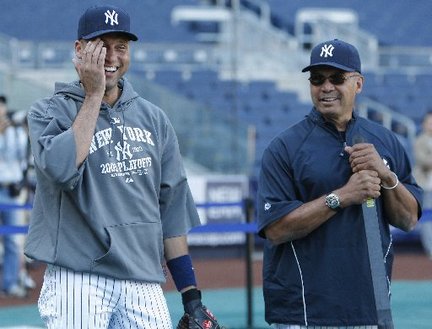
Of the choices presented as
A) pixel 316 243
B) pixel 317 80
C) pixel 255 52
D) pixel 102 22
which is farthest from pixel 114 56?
pixel 255 52

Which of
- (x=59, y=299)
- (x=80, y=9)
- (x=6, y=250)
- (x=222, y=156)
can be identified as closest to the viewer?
(x=59, y=299)

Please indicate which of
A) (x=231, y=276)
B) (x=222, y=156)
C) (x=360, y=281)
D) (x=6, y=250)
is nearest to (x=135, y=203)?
(x=360, y=281)

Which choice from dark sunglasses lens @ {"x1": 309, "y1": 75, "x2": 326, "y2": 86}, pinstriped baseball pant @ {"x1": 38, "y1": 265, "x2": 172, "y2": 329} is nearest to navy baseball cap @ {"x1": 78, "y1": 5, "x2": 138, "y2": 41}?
dark sunglasses lens @ {"x1": 309, "y1": 75, "x2": 326, "y2": 86}

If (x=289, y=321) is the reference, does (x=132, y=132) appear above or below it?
above

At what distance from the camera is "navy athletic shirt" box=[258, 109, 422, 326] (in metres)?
4.74

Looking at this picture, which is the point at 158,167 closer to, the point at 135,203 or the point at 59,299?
the point at 135,203

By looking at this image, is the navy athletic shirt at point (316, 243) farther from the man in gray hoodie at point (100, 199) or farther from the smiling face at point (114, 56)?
the smiling face at point (114, 56)

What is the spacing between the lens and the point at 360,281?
4.74 metres

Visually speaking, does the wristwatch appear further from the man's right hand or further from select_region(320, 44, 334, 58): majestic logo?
the man's right hand

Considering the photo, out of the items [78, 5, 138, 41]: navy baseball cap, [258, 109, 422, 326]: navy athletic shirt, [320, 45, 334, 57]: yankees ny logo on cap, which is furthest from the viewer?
[320, 45, 334, 57]: yankees ny logo on cap

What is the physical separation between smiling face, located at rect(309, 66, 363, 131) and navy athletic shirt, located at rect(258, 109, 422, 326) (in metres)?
0.06

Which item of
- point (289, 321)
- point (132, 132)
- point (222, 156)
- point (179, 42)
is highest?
point (179, 42)

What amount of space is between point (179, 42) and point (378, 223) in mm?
20240

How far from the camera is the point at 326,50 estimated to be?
191 inches
